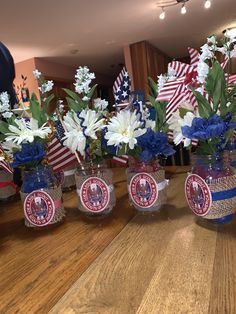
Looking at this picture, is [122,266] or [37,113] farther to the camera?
[37,113]

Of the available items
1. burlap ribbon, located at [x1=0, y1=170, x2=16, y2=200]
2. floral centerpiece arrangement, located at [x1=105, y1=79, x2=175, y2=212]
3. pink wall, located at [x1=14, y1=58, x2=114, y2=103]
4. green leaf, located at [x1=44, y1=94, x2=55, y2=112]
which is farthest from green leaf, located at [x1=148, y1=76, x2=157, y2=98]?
pink wall, located at [x1=14, y1=58, x2=114, y2=103]

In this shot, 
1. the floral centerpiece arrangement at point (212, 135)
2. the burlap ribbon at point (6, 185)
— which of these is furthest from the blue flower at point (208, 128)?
the burlap ribbon at point (6, 185)

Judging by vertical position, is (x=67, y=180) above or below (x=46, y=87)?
below

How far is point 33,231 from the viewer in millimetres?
786

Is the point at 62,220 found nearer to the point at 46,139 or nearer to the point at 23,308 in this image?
the point at 46,139

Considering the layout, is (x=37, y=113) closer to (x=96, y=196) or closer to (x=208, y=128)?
(x=96, y=196)

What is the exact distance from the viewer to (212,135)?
2.10 feet

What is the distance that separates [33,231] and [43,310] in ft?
1.18

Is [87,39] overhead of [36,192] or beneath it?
overhead

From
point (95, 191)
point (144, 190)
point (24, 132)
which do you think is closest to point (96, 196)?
point (95, 191)

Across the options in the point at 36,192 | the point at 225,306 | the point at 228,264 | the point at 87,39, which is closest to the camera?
the point at 225,306

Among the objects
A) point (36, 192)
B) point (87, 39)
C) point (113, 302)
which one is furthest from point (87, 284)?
point (87, 39)

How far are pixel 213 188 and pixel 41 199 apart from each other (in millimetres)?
414

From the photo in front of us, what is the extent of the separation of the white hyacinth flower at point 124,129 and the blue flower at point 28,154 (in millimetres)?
185
